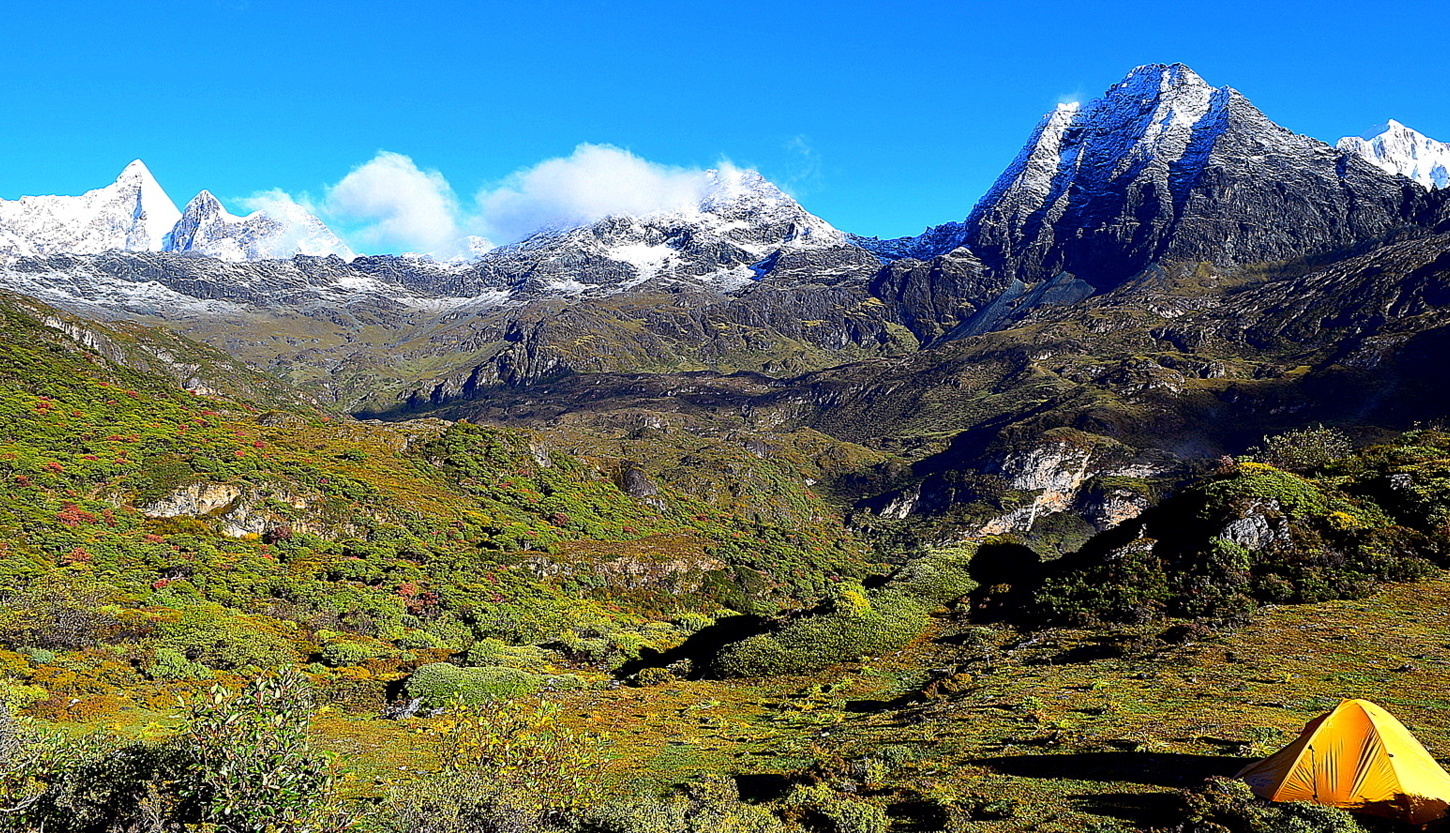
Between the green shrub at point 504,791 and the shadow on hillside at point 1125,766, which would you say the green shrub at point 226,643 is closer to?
the green shrub at point 504,791

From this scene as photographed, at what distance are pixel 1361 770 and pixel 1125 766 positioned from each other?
189 inches

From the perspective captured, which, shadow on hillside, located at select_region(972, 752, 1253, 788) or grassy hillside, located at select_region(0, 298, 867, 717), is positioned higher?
grassy hillside, located at select_region(0, 298, 867, 717)

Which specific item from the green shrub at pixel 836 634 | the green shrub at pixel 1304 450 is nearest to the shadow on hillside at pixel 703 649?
the green shrub at pixel 836 634

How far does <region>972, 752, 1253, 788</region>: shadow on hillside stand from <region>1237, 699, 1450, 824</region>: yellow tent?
67.5 inches

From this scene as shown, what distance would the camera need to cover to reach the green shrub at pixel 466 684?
3516cm

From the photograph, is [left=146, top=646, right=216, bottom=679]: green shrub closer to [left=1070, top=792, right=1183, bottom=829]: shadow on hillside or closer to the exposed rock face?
[left=1070, top=792, right=1183, bottom=829]: shadow on hillside

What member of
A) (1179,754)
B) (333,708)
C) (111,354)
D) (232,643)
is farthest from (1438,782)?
(111,354)

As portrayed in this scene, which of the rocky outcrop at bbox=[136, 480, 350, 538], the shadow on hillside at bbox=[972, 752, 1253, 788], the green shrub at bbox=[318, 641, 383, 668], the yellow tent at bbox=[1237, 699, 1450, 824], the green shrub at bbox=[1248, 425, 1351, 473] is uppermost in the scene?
the green shrub at bbox=[1248, 425, 1351, 473]

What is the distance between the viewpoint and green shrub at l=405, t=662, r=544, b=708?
35.2 meters

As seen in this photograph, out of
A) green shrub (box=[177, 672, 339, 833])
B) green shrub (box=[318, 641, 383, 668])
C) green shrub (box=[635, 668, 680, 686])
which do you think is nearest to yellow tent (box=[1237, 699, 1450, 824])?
green shrub (box=[177, 672, 339, 833])

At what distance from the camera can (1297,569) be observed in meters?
33.7

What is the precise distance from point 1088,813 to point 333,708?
31.7 meters

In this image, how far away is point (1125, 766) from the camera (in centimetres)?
1869

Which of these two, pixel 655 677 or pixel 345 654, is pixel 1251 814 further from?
pixel 345 654
